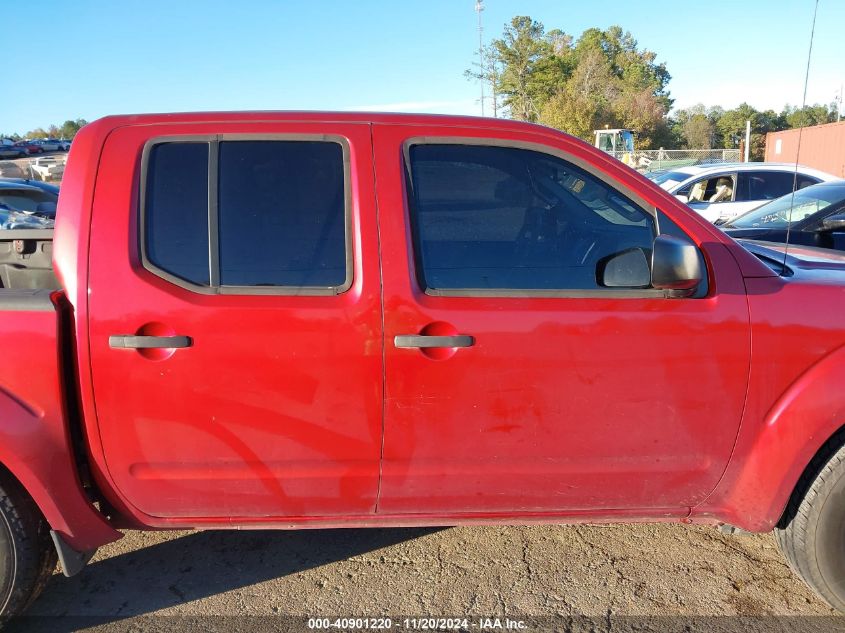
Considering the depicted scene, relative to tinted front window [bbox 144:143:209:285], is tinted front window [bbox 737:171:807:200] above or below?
below

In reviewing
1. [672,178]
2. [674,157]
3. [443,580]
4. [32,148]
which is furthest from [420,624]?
[32,148]

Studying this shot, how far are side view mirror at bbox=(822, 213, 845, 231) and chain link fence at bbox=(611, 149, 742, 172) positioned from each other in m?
18.6

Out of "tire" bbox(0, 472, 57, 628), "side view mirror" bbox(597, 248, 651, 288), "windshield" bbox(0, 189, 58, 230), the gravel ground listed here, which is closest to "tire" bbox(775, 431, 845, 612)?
the gravel ground

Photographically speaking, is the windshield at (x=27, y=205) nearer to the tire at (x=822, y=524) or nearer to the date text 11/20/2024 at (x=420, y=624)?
the date text 11/20/2024 at (x=420, y=624)

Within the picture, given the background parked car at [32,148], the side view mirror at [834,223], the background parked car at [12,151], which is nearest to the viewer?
the side view mirror at [834,223]

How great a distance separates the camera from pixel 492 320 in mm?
2307

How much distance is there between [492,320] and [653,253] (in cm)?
61

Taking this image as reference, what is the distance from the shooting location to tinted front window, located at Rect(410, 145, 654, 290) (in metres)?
2.40

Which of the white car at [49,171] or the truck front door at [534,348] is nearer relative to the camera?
the truck front door at [534,348]

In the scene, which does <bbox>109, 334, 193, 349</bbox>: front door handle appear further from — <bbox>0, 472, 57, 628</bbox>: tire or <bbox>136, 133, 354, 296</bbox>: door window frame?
<bbox>0, 472, 57, 628</bbox>: tire

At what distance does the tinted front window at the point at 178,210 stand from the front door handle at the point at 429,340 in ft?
2.40

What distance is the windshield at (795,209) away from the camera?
642cm

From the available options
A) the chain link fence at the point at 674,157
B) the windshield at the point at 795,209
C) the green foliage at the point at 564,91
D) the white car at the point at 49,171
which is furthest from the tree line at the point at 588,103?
the windshield at the point at 795,209

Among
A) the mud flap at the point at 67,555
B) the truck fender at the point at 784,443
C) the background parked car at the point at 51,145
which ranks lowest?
the mud flap at the point at 67,555
